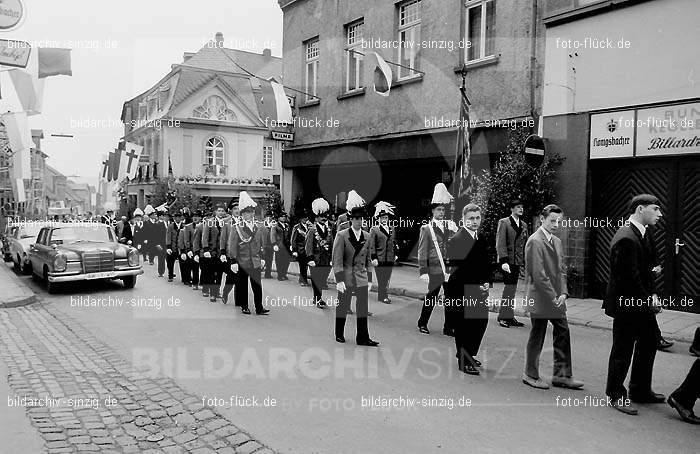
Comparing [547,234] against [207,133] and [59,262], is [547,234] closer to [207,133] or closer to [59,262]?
[59,262]

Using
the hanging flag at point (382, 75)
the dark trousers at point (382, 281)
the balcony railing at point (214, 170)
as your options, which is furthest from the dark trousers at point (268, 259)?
the balcony railing at point (214, 170)

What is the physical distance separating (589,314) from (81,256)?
10080mm

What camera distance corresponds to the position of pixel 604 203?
1145 centimetres

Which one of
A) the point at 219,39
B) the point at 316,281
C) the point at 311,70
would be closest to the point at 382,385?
the point at 316,281

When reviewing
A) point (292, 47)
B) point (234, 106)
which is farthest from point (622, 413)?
point (234, 106)

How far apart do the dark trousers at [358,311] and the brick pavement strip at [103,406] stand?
2473 millimetres

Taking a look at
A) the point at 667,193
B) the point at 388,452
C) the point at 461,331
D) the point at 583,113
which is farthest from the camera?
the point at 583,113

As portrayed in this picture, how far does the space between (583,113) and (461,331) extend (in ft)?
22.0

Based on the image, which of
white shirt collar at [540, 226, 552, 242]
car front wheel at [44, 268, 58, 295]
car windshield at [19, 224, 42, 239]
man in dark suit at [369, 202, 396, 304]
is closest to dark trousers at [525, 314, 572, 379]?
white shirt collar at [540, 226, 552, 242]

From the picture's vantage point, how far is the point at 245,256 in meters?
10.1

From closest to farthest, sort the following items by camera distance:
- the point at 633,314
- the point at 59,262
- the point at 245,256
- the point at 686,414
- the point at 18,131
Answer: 1. the point at 686,414
2. the point at 633,314
3. the point at 245,256
4. the point at 59,262
5. the point at 18,131

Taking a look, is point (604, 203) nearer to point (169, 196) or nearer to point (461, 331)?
point (461, 331)

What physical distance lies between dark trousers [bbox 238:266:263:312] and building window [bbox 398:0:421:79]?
8.26m

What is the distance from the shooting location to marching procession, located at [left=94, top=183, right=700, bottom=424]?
5.38 meters
